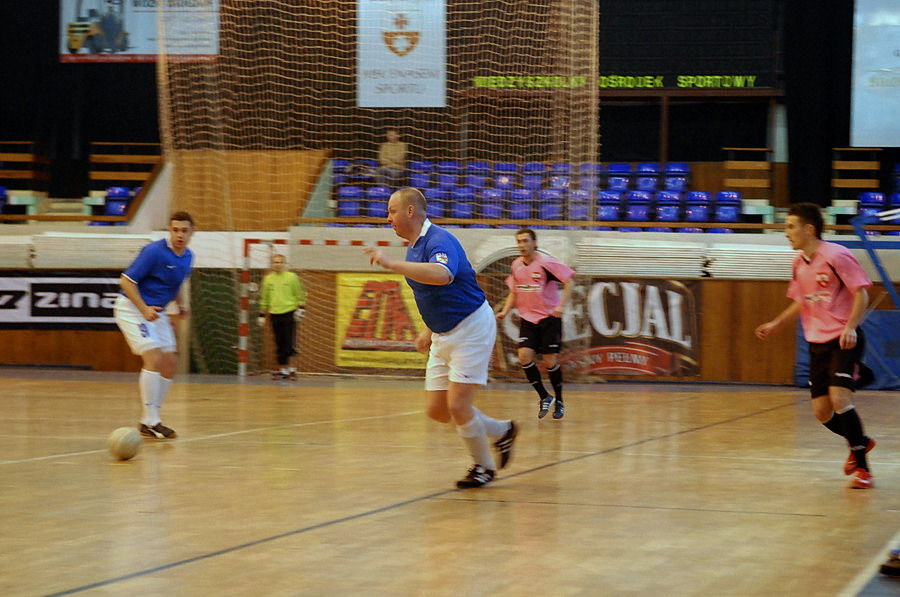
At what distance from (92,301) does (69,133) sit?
824cm

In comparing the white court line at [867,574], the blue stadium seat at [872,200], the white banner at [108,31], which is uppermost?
the white banner at [108,31]

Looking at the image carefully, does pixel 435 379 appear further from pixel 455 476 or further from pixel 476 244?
pixel 476 244

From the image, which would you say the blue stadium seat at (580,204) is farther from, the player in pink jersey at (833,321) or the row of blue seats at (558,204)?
the player in pink jersey at (833,321)

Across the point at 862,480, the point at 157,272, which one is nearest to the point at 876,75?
the point at 862,480

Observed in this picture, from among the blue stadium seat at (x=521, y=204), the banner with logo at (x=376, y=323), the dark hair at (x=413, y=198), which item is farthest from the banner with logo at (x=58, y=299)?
the dark hair at (x=413, y=198)

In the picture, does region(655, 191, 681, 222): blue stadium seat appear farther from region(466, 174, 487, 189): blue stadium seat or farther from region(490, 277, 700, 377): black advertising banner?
region(466, 174, 487, 189): blue stadium seat

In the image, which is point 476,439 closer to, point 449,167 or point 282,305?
point 282,305

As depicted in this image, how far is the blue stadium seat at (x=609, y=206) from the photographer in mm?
20484

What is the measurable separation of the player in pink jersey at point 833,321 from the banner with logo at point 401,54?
11987mm

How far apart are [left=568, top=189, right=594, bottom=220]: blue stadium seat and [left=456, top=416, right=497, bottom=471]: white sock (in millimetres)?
10711

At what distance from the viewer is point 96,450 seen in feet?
29.1

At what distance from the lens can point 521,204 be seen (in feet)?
60.7

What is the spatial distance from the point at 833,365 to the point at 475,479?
249 centimetres

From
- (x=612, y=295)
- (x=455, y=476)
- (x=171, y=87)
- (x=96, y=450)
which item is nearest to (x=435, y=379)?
(x=455, y=476)
